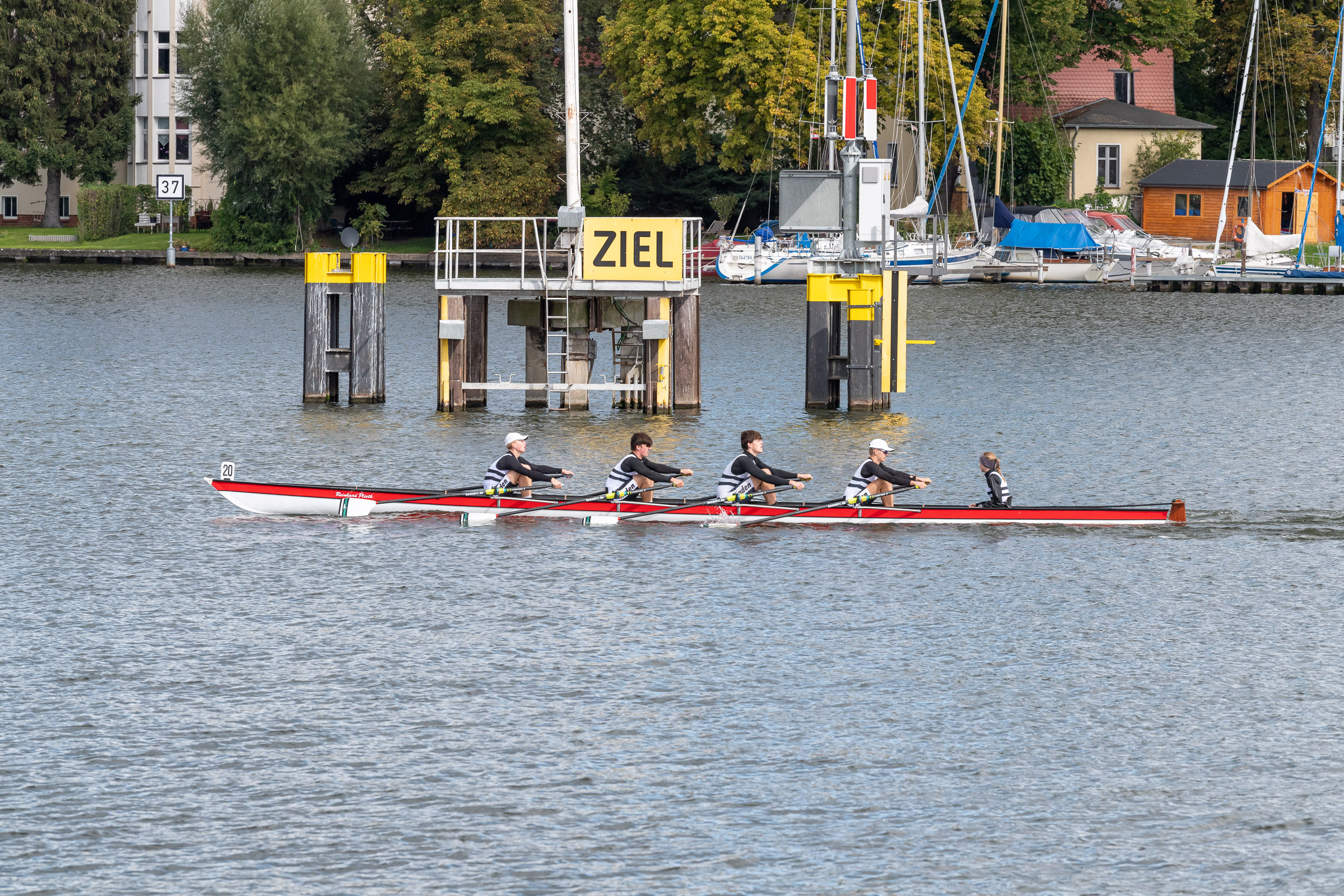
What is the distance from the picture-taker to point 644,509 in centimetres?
2830

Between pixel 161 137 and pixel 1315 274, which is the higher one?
pixel 161 137

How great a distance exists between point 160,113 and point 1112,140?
55784mm

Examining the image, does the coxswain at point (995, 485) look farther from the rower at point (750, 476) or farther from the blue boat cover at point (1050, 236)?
the blue boat cover at point (1050, 236)

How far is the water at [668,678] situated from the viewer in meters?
15.7

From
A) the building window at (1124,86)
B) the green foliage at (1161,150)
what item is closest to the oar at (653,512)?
the green foliage at (1161,150)

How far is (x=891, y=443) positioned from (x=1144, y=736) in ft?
61.9

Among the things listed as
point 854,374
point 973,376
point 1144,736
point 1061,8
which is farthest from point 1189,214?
point 1144,736

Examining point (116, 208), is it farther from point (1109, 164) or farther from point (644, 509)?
point (644, 509)

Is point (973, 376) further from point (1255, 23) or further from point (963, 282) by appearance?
point (1255, 23)

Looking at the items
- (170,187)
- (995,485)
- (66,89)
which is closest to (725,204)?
(170,187)

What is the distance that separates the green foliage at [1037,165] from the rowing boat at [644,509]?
67.5 m

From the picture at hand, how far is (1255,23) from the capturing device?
84000 millimetres

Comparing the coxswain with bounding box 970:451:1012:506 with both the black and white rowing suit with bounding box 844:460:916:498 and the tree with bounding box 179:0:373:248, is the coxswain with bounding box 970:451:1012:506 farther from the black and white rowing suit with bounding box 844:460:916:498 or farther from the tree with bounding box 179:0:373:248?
the tree with bounding box 179:0:373:248

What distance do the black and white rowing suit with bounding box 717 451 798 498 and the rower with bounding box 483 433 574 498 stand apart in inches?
93.9
